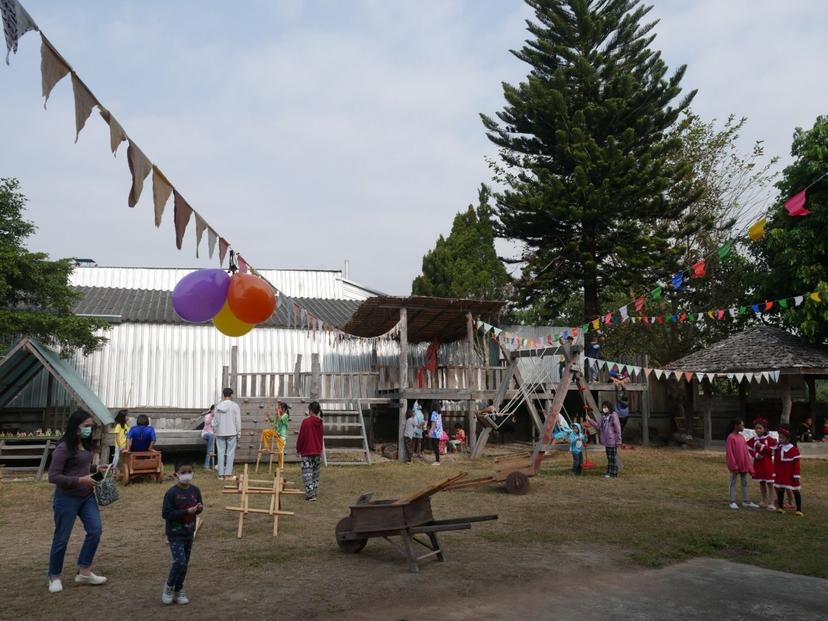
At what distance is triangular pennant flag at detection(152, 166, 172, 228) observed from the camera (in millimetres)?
6301

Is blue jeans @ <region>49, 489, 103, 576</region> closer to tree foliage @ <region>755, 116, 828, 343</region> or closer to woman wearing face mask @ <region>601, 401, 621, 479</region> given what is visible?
woman wearing face mask @ <region>601, 401, 621, 479</region>

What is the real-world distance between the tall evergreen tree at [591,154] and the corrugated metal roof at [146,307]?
676 centimetres

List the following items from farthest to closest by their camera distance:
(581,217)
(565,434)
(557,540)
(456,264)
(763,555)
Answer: (456,264) < (581,217) < (565,434) < (557,540) < (763,555)

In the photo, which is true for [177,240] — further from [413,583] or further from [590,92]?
[590,92]

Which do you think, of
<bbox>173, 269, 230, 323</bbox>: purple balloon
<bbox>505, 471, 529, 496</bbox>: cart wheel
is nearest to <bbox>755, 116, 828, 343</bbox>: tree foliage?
<bbox>505, 471, 529, 496</bbox>: cart wheel

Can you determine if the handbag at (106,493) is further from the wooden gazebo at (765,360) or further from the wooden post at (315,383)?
the wooden gazebo at (765,360)

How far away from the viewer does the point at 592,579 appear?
6.53m

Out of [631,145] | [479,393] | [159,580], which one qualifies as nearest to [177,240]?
[159,580]

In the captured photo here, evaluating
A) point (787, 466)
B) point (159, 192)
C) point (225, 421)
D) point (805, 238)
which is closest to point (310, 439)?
point (225, 421)

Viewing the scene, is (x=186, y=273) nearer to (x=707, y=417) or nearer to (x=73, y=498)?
(x=707, y=417)

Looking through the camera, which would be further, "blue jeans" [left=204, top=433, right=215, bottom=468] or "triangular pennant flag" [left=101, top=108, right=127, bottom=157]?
"blue jeans" [left=204, top=433, right=215, bottom=468]

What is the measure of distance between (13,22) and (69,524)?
13.0ft

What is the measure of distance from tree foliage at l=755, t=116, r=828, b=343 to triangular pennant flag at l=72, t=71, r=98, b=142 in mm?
19147

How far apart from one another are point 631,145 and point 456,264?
7.79 m
